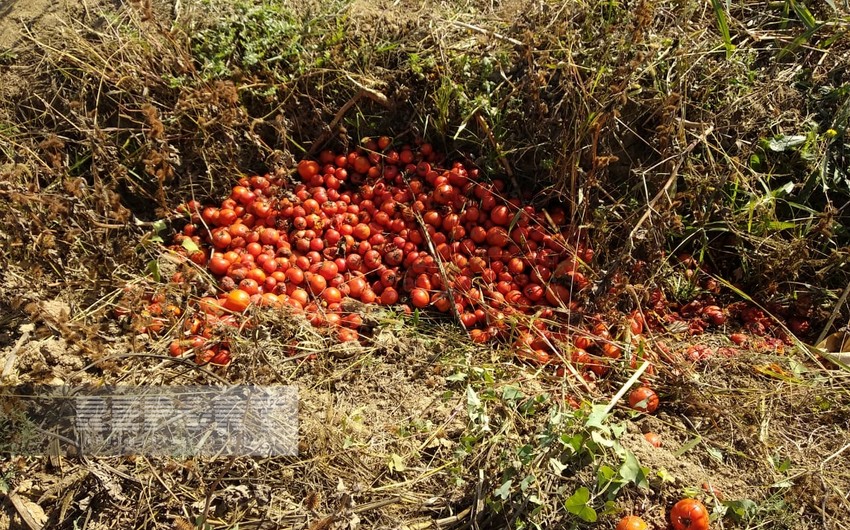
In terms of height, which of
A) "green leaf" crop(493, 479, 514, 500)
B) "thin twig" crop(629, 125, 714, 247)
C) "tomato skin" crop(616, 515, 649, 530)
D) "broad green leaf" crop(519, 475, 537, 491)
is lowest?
"tomato skin" crop(616, 515, 649, 530)

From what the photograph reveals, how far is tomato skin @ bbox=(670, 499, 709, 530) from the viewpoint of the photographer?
294 centimetres

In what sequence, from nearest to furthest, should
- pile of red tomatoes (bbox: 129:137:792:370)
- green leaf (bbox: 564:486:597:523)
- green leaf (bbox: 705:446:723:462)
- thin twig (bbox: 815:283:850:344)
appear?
green leaf (bbox: 564:486:597:523) < green leaf (bbox: 705:446:723:462) < thin twig (bbox: 815:283:850:344) < pile of red tomatoes (bbox: 129:137:792:370)

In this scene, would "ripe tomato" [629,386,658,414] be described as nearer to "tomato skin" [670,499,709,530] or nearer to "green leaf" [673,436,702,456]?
"green leaf" [673,436,702,456]

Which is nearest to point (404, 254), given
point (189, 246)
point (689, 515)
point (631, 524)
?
point (189, 246)

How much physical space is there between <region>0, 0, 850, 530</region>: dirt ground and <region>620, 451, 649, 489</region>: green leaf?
0.57ft

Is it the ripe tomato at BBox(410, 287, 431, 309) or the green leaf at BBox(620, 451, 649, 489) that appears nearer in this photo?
the green leaf at BBox(620, 451, 649, 489)

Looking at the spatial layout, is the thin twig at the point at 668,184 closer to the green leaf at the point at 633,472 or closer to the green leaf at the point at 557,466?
the green leaf at the point at 633,472

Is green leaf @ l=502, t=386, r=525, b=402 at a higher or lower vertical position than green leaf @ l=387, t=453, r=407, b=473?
higher

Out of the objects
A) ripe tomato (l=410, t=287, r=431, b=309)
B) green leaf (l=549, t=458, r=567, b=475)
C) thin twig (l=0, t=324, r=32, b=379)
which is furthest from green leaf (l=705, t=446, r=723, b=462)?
thin twig (l=0, t=324, r=32, b=379)

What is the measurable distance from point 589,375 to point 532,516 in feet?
4.00

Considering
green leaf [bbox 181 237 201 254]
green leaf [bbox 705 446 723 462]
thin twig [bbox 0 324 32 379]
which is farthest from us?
green leaf [bbox 181 237 201 254]

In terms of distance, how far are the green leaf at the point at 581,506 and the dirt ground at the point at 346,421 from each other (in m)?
0.19

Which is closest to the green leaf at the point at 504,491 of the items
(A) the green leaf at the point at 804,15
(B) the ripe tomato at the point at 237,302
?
(B) the ripe tomato at the point at 237,302

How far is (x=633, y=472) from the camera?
296 centimetres
